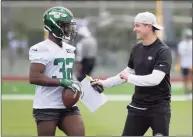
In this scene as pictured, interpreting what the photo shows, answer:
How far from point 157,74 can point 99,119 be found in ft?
18.5

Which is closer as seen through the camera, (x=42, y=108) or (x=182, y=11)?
(x=42, y=108)

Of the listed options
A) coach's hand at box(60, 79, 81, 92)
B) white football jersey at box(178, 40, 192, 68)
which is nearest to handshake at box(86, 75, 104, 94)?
coach's hand at box(60, 79, 81, 92)

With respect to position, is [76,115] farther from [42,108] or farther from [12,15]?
[12,15]

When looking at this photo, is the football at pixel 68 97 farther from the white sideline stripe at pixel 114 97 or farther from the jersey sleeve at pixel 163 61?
the white sideline stripe at pixel 114 97

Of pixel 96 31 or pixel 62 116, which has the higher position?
pixel 96 31

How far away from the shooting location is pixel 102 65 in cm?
2333

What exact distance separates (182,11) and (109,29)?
129 inches

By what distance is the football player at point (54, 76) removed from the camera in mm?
5418

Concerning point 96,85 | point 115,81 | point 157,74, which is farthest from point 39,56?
point 157,74

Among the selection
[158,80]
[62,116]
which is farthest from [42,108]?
[158,80]

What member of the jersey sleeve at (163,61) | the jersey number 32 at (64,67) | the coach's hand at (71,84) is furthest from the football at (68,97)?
the jersey sleeve at (163,61)

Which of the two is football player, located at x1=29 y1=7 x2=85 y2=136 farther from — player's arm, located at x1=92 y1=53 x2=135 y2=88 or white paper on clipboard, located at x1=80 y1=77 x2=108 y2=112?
player's arm, located at x1=92 y1=53 x2=135 y2=88

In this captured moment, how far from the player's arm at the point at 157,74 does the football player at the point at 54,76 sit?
0.57 meters

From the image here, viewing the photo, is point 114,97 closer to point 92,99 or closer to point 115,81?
point 115,81
